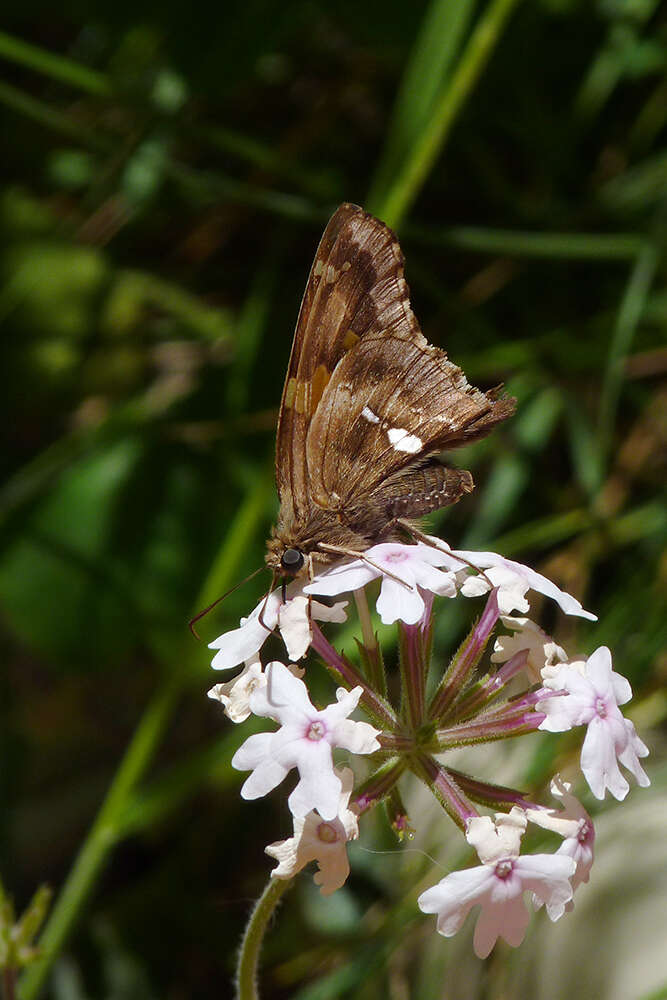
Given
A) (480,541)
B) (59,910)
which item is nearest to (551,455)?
(480,541)

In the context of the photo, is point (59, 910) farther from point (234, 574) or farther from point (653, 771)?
point (653, 771)

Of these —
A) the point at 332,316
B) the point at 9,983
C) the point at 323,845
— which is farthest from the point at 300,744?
the point at 9,983

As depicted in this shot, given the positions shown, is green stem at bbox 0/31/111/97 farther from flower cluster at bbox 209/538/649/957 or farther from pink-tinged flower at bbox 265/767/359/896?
pink-tinged flower at bbox 265/767/359/896

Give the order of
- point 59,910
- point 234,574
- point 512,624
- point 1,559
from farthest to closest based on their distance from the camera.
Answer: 1. point 1,559
2. point 234,574
3. point 59,910
4. point 512,624

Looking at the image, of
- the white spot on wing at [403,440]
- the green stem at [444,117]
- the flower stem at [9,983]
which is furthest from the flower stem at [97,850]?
the green stem at [444,117]

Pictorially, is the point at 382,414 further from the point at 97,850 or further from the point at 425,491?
the point at 97,850
